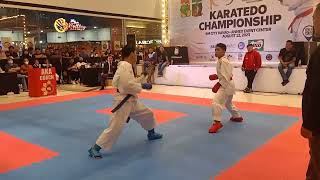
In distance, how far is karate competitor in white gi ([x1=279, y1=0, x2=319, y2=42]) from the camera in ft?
30.9

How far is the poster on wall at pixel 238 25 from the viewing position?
31.5 feet

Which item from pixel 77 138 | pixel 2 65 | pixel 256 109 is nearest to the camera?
pixel 77 138

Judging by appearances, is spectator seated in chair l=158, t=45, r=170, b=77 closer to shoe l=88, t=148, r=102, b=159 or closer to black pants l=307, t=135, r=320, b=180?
shoe l=88, t=148, r=102, b=159

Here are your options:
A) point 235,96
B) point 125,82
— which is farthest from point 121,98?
point 235,96

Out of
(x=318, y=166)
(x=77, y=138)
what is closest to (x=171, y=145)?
(x=77, y=138)

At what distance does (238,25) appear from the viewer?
10773mm

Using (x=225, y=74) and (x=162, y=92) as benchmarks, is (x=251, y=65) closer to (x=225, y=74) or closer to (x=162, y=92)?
(x=162, y=92)

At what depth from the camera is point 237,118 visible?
18.3 ft

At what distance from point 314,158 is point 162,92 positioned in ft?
24.8

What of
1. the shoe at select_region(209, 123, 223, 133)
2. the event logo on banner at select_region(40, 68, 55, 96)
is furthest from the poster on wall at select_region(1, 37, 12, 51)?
the shoe at select_region(209, 123, 223, 133)

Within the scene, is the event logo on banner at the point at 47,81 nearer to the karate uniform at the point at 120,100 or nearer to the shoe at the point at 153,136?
the shoe at the point at 153,136

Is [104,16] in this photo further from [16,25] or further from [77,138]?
[77,138]

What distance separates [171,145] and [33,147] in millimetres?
1863

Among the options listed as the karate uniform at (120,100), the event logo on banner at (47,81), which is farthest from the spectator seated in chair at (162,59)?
the karate uniform at (120,100)
